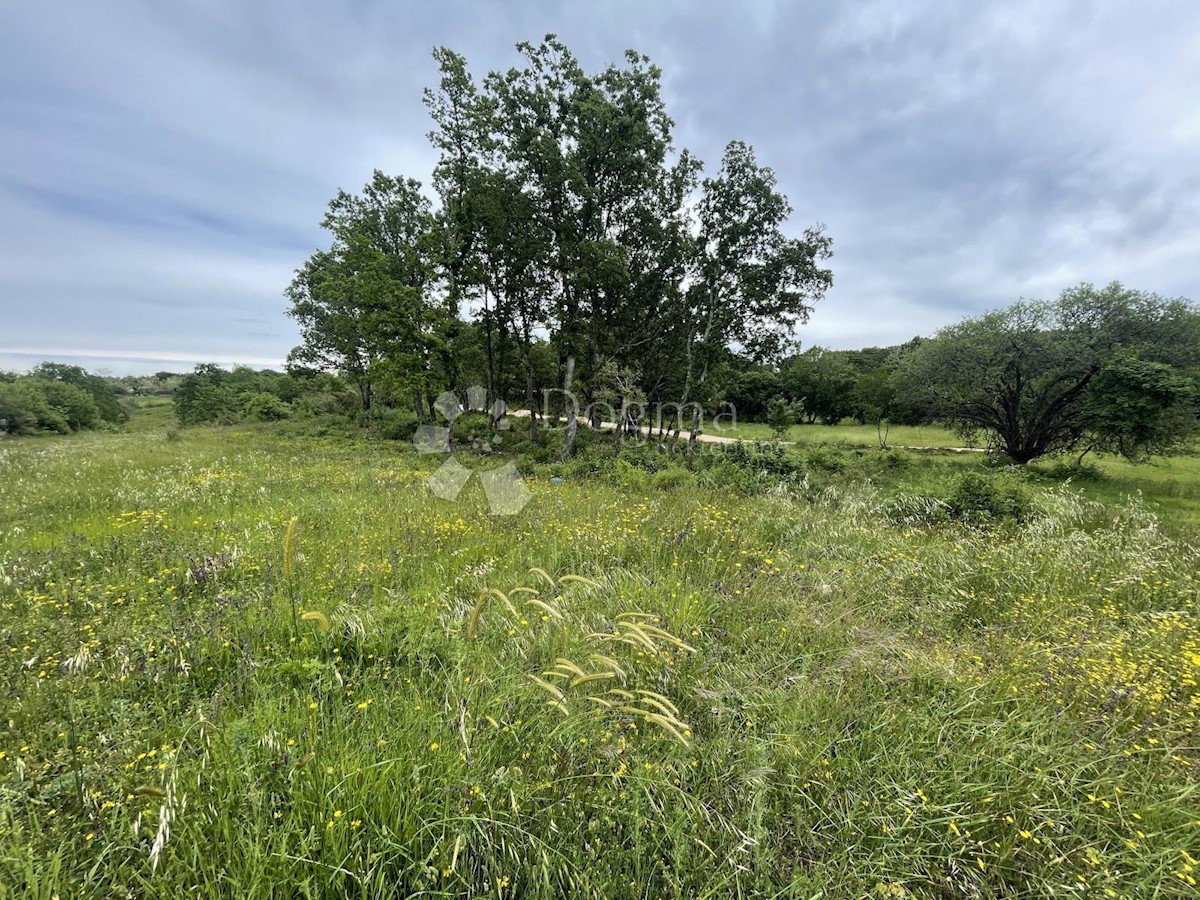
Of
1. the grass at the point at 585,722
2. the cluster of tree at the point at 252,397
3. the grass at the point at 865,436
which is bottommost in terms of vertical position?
the grass at the point at 585,722

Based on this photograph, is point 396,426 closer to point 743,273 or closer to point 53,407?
point 743,273

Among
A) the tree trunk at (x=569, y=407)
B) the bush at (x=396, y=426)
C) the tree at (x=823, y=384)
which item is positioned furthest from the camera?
the tree at (x=823, y=384)

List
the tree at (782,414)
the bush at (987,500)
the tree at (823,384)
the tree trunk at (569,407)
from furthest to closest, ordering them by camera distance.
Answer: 1. the tree at (823,384)
2. the tree at (782,414)
3. the tree trunk at (569,407)
4. the bush at (987,500)

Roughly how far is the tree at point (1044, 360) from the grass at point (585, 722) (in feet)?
78.4

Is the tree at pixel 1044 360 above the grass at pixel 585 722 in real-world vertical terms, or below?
above

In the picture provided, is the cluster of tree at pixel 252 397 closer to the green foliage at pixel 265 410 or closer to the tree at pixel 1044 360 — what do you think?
the green foliage at pixel 265 410

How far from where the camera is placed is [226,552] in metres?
4.98

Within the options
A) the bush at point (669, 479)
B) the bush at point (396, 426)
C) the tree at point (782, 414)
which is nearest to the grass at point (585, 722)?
the bush at point (669, 479)

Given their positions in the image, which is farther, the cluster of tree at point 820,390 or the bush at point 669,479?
the cluster of tree at point 820,390

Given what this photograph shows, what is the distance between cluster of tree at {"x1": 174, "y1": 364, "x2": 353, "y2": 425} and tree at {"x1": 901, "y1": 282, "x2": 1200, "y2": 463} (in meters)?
49.7

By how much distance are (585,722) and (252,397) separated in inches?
2541

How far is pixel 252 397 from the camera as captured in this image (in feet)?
168

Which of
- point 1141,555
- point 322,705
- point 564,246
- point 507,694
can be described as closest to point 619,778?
point 507,694

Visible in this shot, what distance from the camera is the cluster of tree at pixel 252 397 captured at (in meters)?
44.2
